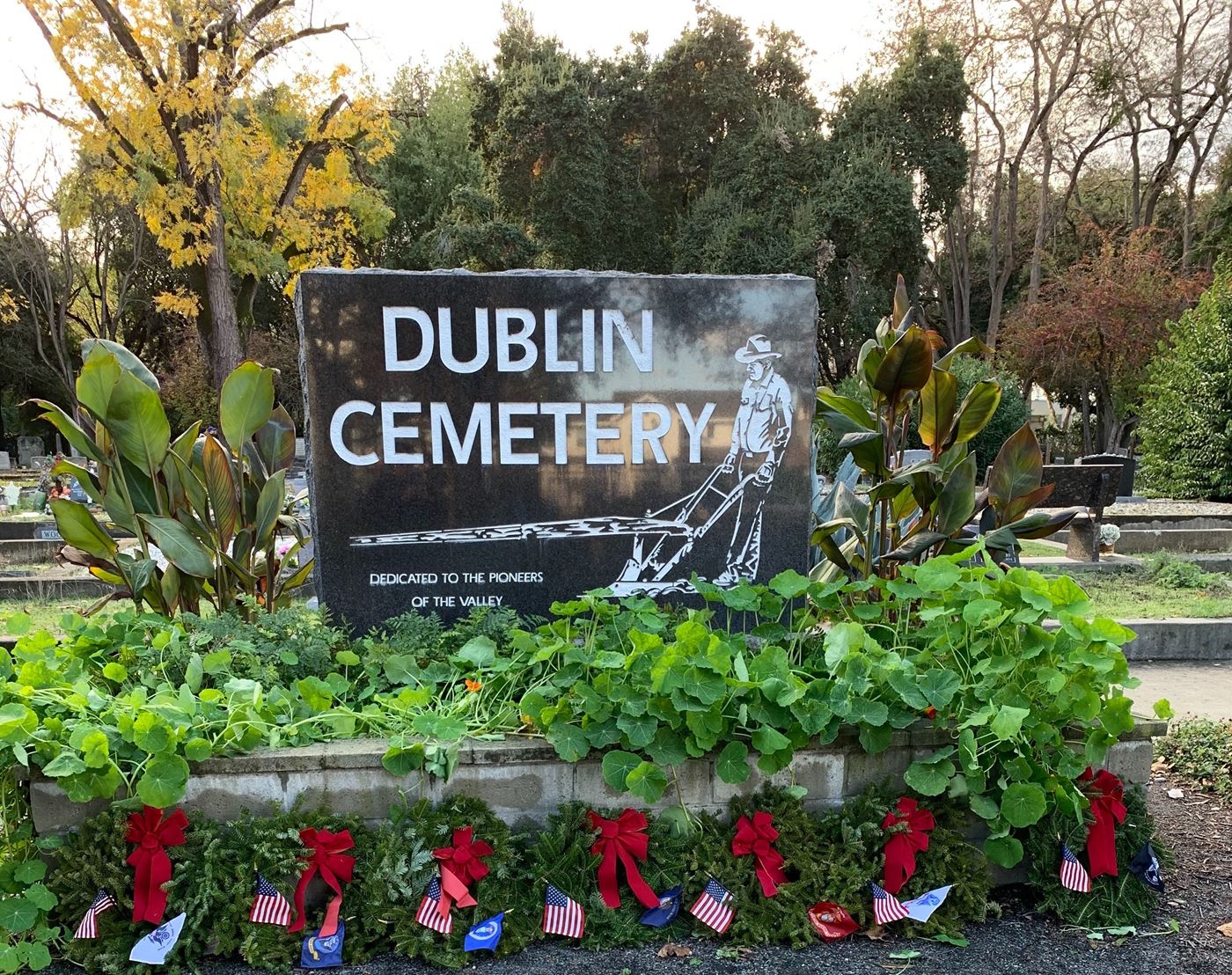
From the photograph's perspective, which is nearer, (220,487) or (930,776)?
(930,776)

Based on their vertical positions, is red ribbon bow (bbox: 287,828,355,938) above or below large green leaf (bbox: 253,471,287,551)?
below

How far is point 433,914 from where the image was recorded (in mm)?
2336

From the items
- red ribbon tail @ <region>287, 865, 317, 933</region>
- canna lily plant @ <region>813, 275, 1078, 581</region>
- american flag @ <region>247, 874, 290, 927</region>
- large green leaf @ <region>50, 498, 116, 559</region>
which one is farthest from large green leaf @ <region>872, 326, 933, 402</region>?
large green leaf @ <region>50, 498, 116, 559</region>

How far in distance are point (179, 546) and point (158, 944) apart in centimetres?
150

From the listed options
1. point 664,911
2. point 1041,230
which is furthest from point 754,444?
point 1041,230

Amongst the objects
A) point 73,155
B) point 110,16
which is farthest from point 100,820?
point 73,155

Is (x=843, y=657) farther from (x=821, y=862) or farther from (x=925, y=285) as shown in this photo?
(x=925, y=285)

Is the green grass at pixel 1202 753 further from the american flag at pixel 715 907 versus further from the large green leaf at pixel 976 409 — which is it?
the american flag at pixel 715 907

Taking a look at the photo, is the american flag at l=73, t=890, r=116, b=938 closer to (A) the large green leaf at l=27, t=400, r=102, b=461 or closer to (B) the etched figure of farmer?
(A) the large green leaf at l=27, t=400, r=102, b=461

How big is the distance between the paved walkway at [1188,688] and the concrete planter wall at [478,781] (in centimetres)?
247

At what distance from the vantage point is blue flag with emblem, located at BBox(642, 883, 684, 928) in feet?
7.99

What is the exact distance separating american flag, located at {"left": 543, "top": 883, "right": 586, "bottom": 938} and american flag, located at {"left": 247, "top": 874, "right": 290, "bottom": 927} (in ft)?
2.38

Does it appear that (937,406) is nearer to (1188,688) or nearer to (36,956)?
(1188,688)

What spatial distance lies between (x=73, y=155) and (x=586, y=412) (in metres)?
19.0
